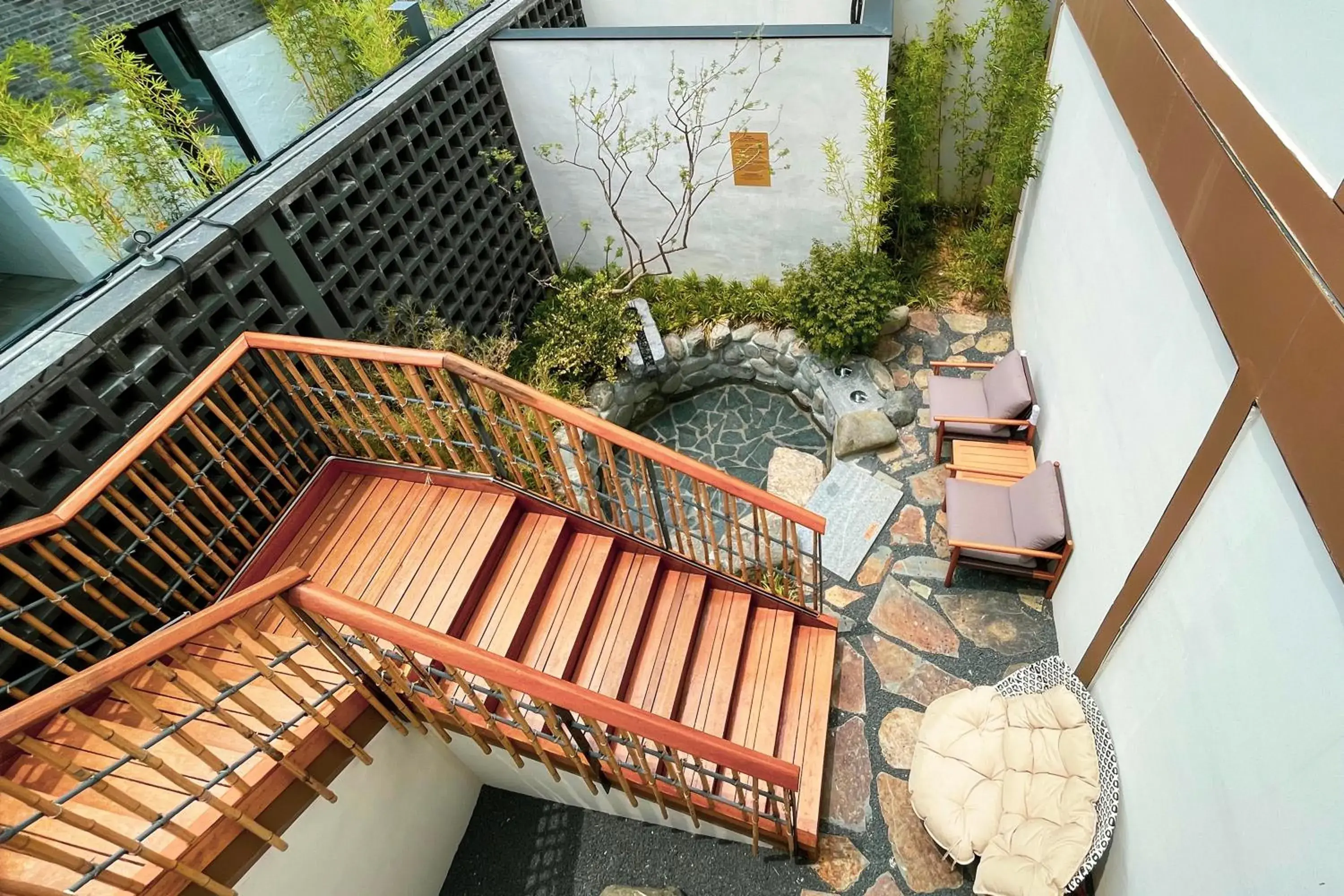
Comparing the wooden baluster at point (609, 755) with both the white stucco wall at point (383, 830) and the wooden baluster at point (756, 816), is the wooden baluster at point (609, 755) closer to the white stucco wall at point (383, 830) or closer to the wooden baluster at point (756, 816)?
the wooden baluster at point (756, 816)

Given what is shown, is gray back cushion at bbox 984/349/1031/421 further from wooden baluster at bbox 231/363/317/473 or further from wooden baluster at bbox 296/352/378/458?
wooden baluster at bbox 231/363/317/473

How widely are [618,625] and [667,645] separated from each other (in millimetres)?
303

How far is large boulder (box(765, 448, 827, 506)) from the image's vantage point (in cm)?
515

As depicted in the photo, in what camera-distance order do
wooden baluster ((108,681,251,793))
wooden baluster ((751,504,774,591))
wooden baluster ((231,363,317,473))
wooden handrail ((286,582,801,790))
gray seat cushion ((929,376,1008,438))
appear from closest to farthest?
wooden baluster ((108,681,251,793))
wooden handrail ((286,582,801,790))
wooden baluster ((231,363,317,473))
wooden baluster ((751,504,774,591))
gray seat cushion ((929,376,1008,438))

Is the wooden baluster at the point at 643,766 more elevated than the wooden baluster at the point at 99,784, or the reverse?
the wooden baluster at the point at 99,784

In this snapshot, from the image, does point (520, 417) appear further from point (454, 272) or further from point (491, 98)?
point (491, 98)

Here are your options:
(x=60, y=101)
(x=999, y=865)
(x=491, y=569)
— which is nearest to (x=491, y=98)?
(x=60, y=101)

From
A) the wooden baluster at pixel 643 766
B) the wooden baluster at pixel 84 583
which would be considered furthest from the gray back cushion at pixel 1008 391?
the wooden baluster at pixel 84 583

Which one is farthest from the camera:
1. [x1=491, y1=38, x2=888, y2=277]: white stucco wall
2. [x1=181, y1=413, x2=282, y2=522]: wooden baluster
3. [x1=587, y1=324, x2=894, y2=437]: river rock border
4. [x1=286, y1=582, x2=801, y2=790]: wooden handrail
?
[x1=587, y1=324, x2=894, y2=437]: river rock border

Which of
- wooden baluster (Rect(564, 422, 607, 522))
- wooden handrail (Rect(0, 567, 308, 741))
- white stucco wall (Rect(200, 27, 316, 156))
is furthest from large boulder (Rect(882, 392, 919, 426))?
white stucco wall (Rect(200, 27, 316, 156))

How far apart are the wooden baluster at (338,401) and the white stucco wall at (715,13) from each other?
440 centimetres

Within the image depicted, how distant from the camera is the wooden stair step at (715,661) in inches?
133

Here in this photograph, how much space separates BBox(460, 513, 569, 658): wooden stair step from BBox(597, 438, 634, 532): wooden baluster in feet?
1.06

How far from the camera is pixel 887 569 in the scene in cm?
440
